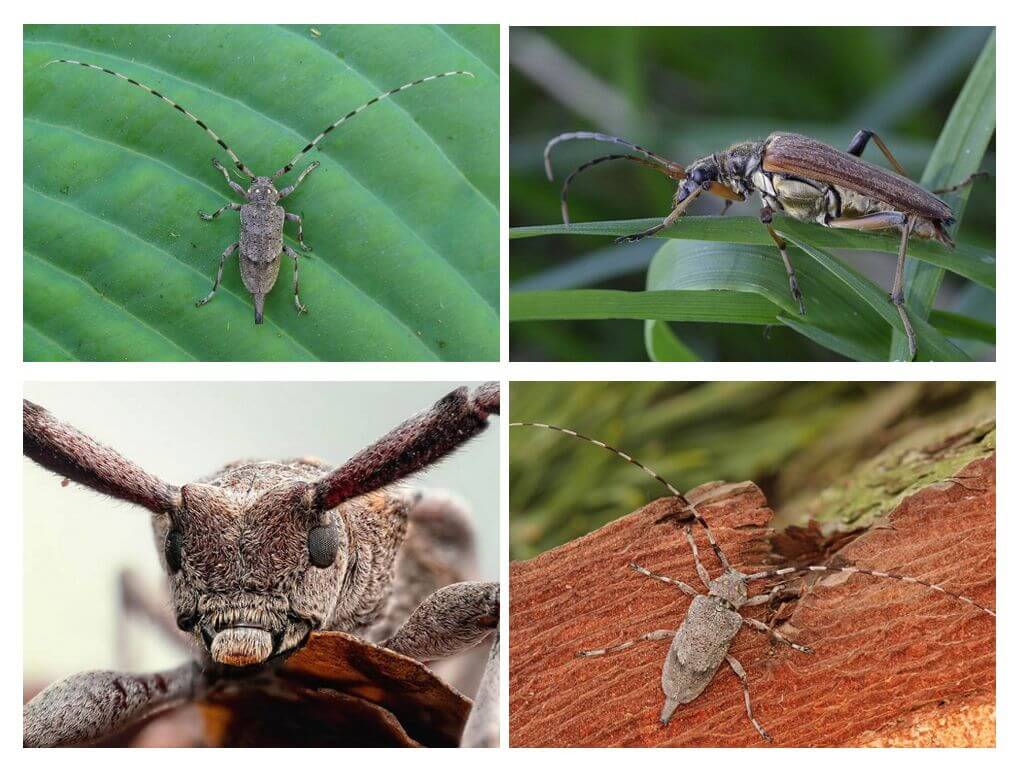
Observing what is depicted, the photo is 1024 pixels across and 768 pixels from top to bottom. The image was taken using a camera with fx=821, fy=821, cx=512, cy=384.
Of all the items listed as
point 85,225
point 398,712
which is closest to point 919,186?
point 398,712

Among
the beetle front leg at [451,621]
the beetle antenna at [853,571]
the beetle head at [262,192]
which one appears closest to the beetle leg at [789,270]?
the beetle antenna at [853,571]

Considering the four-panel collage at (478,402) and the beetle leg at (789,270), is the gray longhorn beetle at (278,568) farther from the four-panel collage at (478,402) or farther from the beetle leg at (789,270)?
the beetle leg at (789,270)

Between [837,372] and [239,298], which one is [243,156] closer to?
[239,298]

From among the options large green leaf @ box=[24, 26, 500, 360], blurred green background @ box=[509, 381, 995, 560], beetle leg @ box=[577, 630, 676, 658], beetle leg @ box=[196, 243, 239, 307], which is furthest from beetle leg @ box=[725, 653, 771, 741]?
beetle leg @ box=[196, 243, 239, 307]

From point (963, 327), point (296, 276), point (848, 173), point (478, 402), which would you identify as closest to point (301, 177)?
point (296, 276)

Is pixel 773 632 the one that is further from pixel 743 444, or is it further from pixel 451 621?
pixel 451 621

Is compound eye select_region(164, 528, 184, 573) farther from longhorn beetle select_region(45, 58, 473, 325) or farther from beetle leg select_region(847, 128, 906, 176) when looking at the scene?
beetle leg select_region(847, 128, 906, 176)
